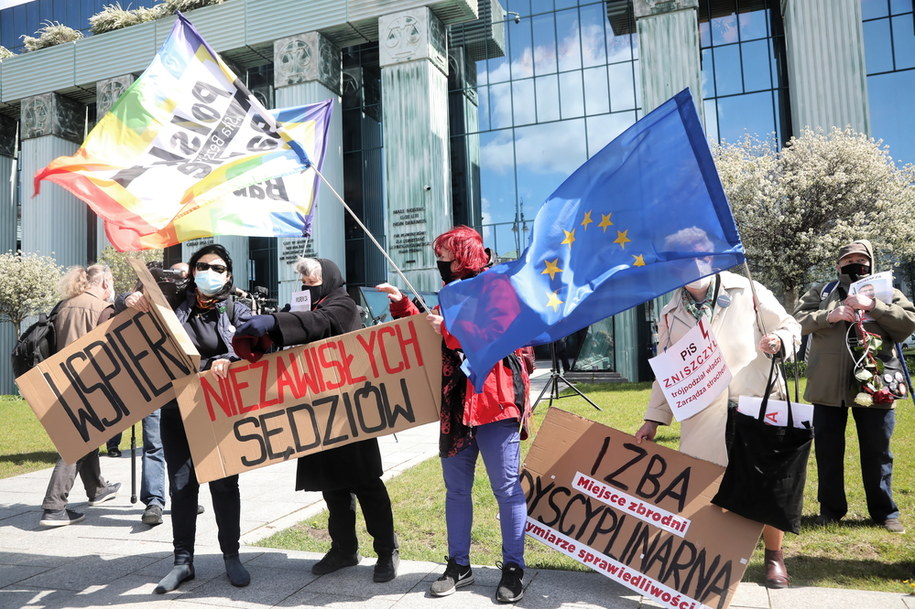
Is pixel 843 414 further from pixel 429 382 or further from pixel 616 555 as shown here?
pixel 429 382

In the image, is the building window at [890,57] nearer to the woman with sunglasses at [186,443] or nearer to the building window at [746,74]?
the building window at [746,74]

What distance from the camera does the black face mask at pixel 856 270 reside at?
461 centimetres

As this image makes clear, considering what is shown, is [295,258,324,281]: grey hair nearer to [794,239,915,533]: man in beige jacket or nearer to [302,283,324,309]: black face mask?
[302,283,324,309]: black face mask

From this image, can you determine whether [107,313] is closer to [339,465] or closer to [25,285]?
[339,465]

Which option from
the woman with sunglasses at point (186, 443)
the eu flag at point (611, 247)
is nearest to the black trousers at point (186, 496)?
the woman with sunglasses at point (186, 443)

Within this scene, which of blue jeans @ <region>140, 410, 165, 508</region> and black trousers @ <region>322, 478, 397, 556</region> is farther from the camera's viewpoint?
blue jeans @ <region>140, 410, 165, 508</region>

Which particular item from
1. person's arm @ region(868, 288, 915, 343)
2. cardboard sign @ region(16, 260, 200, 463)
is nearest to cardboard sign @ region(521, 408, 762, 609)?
person's arm @ region(868, 288, 915, 343)

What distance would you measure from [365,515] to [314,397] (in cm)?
80

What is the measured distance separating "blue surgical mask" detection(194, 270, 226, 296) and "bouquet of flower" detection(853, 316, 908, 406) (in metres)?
4.35

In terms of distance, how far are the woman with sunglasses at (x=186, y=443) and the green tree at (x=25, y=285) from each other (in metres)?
25.6

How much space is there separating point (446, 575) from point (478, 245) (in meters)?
1.87

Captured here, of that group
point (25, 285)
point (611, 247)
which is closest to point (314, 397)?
point (611, 247)

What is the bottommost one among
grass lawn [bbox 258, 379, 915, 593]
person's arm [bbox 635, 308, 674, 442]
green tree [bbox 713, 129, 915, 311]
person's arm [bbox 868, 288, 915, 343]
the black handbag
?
grass lawn [bbox 258, 379, 915, 593]

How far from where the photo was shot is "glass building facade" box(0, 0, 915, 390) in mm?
21703
